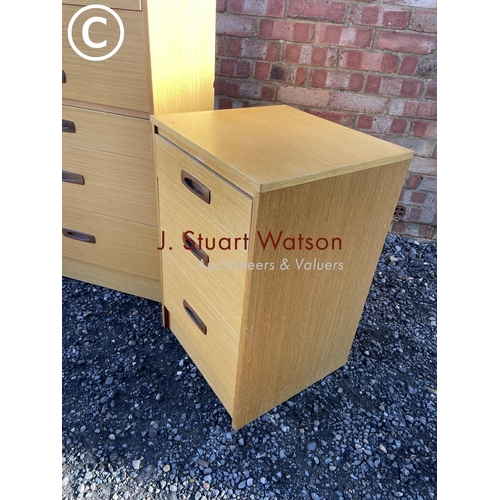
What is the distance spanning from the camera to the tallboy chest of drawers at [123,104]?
3.44 feet

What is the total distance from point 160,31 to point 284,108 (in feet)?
1.38

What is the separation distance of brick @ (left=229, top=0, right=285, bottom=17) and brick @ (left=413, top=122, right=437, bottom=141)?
768mm

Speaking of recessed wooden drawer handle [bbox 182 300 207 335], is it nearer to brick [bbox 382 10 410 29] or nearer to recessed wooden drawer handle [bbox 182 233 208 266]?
recessed wooden drawer handle [bbox 182 233 208 266]

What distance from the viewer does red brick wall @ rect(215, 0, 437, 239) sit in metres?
1.53

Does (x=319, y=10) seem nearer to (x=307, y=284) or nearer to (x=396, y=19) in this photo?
(x=396, y=19)

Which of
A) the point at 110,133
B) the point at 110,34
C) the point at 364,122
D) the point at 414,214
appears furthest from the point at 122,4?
the point at 414,214

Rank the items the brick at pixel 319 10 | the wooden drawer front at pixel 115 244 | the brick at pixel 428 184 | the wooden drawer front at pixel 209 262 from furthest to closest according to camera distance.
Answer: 1. the brick at pixel 428 184
2. the brick at pixel 319 10
3. the wooden drawer front at pixel 115 244
4. the wooden drawer front at pixel 209 262

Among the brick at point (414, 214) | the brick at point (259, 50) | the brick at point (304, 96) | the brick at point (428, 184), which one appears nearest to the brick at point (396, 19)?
the brick at point (304, 96)

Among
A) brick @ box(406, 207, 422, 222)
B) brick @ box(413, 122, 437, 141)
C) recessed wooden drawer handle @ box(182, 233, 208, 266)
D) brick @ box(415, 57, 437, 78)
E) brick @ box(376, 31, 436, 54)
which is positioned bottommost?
brick @ box(406, 207, 422, 222)

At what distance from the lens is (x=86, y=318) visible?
4.82 ft

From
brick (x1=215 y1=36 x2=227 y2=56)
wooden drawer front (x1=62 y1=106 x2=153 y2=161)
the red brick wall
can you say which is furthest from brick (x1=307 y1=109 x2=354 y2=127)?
wooden drawer front (x1=62 y1=106 x2=153 y2=161)

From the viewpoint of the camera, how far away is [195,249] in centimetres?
105

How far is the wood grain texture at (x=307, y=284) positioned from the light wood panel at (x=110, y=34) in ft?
2.16

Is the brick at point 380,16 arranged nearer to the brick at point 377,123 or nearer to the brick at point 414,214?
the brick at point 377,123
